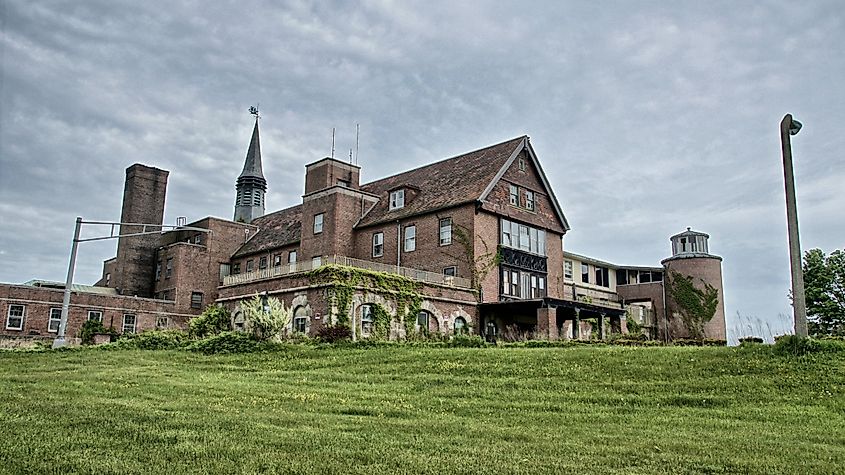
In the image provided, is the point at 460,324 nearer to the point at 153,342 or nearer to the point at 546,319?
the point at 546,319

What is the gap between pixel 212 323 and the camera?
37.0m

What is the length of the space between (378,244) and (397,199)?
267 centimetres

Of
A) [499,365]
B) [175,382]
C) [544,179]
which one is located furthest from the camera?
[544,179]

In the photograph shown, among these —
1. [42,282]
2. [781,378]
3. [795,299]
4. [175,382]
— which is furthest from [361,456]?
[42,282]

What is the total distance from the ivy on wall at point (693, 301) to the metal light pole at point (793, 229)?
90.7ft

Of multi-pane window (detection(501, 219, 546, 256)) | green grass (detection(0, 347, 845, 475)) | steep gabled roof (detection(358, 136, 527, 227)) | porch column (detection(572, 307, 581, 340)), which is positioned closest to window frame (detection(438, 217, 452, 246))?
steep gabled roof (detection(358, 136, 527, 227))

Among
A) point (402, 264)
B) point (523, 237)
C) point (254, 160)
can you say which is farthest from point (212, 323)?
point (254, 160)

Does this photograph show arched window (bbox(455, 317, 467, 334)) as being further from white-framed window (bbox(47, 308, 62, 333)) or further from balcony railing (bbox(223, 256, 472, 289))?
white-framed window (bbox(47, 308, 62, 333))

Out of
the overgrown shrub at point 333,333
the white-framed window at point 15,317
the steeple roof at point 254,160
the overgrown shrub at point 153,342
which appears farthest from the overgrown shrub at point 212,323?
the steeple roof at point 254,160

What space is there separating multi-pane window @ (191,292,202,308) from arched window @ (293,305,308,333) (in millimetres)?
20387

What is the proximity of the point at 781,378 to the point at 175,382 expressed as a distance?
13.9 metres

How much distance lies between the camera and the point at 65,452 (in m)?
9.40

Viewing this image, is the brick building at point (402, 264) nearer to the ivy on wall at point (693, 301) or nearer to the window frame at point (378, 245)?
the window frame at point (378, 245)

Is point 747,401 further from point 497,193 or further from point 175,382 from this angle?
point 497,193
